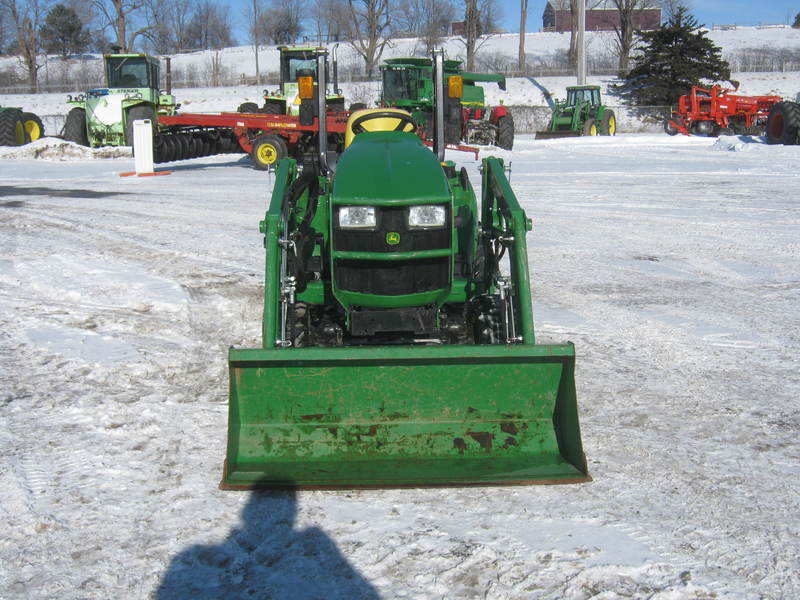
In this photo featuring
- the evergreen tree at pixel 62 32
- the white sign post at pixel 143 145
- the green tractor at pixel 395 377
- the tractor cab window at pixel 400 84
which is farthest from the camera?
the evergreen tree at pixel 62 32

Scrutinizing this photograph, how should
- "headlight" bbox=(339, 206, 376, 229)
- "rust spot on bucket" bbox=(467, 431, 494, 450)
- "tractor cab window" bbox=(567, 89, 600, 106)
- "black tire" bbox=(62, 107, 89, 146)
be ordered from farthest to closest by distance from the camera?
"tractor cab window" bbox=(567, 89, 600, 106) < "black tire" bbox=(62, 107, 89, 146) < "headlight" bbox=(339, 206, 376, 229) < "rust spot on bucket" bbox=(467, 431, 494, 450)

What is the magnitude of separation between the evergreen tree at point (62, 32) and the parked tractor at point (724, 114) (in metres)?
53.2

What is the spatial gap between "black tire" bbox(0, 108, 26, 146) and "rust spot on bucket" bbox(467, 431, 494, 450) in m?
21.3

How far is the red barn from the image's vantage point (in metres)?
73.9

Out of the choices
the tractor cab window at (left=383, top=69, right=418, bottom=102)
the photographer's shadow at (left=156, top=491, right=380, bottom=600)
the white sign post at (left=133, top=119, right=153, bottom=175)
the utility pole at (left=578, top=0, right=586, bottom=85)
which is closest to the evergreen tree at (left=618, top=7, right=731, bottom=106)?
the utility pole at (left=578, top=0, right=586, bottom=85)

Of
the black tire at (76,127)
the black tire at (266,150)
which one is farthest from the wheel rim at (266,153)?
the black tire at (76,127)

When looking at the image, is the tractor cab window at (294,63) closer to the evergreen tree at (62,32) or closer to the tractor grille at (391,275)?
the tractor grille at (391,275)

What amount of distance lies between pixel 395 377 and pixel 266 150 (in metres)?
13.3

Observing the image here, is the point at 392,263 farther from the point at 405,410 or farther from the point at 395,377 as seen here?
the point at 405,410

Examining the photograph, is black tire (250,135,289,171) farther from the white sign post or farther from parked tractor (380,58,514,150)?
parked tractor (380,58,514,150)

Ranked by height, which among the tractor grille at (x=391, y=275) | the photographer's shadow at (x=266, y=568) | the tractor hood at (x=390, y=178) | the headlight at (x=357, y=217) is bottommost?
the photographer's shadow at (x=266, y=568)

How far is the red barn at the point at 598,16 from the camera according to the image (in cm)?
7386

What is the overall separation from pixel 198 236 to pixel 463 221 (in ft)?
16.0

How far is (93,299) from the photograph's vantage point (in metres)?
6.23
